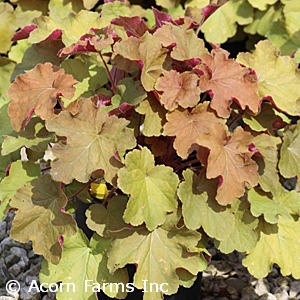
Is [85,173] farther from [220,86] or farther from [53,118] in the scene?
[220,86]

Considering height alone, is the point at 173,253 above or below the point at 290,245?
Result: above

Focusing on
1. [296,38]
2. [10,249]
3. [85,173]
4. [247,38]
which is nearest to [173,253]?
[85,173]

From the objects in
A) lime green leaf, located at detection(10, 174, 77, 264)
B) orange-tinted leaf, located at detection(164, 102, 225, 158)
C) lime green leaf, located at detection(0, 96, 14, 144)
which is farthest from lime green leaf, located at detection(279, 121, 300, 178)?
lime green leaf, located at detection(0, 96, 14, 144)

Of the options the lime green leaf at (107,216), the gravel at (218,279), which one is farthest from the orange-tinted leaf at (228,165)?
the gravel at (218,279)

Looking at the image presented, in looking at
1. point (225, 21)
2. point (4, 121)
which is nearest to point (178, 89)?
point (4, 121)

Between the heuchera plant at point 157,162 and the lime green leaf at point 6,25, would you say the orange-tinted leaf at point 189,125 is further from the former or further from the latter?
the lime green leaf at point 6,25

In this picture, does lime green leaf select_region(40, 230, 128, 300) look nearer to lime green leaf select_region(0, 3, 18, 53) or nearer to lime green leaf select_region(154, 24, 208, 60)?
lime green leaf select_region(154, 24, 208, 60)

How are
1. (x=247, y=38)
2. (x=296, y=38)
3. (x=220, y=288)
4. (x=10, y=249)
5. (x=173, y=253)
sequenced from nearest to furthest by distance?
A: (x=173, y=253), (x=220, y=288), (x=10, y=249), (x=296, y=38), (x=247, y=38)

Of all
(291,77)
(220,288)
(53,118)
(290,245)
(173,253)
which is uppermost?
(53,118)
